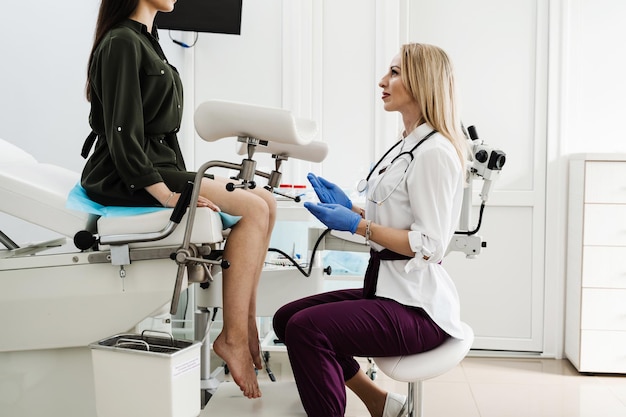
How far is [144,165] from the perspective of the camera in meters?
1.68

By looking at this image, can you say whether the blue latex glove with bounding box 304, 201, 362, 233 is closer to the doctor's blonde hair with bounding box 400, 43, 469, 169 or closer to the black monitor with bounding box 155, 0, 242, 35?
the doctor's blonde hair with bounding box 400, 43, 469, 169

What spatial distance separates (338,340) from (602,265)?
73.6 inches

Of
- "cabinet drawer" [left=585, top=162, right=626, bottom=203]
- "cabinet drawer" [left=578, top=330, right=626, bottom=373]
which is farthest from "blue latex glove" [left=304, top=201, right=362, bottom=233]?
"cabinet drawer" [left=578, top=330, right=626, bottom=373]

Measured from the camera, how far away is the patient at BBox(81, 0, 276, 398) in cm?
167

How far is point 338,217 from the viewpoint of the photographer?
175 cm

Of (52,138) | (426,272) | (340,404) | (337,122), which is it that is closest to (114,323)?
(340,404)

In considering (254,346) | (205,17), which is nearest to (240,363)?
(254,346)

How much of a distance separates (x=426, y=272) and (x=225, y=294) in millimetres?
535

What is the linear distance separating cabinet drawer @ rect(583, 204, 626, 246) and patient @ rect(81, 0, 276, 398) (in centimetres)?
176

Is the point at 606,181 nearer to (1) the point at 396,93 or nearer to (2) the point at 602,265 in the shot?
(2) the point at 602,265

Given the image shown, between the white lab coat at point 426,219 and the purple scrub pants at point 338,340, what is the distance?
0.06m

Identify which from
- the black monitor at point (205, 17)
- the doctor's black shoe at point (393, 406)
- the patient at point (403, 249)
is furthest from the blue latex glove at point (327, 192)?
the black monitor at point (205, 17)

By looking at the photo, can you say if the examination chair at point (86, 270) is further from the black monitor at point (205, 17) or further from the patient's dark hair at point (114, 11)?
the black monitor at point (205, 17)

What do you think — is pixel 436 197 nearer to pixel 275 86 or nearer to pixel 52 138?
pixel 52 138
